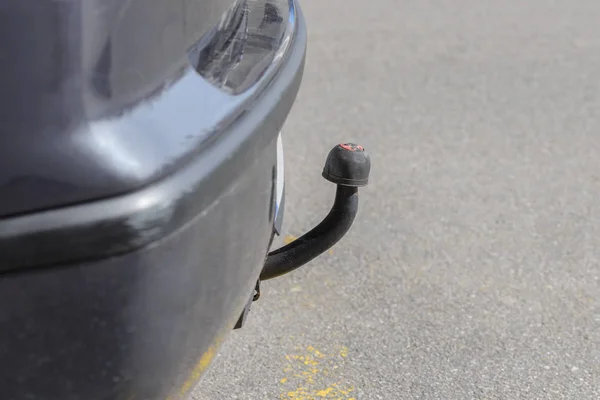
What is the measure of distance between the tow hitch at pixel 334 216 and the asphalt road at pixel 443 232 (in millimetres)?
477

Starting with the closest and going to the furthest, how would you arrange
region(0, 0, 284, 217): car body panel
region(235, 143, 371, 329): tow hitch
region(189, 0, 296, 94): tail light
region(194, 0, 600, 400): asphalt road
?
1. region(0, 0, 284, 217): car body panel
2. region(189, 0, 296, 94): tail light
3. region(235, 143, 371, 329): tow hitch
4. region(194, 0, 600, 400): asphalt road

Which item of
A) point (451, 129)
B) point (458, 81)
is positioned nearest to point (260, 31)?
point (451, 129)

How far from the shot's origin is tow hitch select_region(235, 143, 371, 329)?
1938 mm

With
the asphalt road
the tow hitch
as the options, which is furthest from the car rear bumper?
the asphalt road

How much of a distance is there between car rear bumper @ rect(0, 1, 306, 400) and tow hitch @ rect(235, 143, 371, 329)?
0.56m

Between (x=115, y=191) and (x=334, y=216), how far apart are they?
983mm

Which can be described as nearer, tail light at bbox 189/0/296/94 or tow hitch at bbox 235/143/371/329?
tail light at bbox 189/0/296/94

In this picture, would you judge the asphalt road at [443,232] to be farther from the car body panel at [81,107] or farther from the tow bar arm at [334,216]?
the car body panel at [81,107]

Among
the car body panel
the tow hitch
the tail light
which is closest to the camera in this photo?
the car body panel

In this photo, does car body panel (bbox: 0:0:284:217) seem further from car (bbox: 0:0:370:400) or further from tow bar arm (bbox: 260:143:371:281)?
tow bar arm (bbox: 260:143:371:281)

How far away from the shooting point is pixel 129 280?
44.8 inches

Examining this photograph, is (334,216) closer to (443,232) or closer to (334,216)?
(334,216)

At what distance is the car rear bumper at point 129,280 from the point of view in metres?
1.09

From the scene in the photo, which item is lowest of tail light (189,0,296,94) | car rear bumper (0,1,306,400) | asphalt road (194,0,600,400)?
asphalt road (194,0,600,400)
